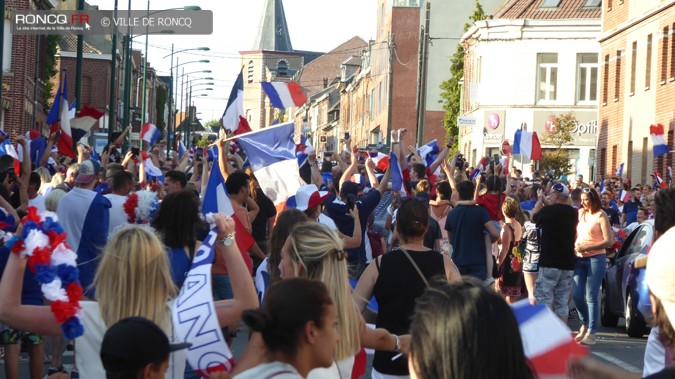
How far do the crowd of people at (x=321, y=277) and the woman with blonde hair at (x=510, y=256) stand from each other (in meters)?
0.02

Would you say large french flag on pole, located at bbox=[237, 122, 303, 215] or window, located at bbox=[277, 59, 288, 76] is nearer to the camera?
large french flag on pole, located at bbox=[237, 122, 303, 215]

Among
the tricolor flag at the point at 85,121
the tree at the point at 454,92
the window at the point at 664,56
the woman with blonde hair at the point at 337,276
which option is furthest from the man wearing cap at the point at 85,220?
the tree at the point at 454,92

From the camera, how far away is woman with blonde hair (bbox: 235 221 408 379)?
5250 millimetres

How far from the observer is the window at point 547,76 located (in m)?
53.0

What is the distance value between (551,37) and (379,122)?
109 feet

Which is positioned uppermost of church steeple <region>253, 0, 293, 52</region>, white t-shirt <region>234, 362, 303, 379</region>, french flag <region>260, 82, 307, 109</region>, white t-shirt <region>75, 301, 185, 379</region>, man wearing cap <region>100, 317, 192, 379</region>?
church steeple <region>253, 0, 293, 52</region>

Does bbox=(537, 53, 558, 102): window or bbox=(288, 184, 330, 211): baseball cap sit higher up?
bbox=(537, 53, 558, 102): window

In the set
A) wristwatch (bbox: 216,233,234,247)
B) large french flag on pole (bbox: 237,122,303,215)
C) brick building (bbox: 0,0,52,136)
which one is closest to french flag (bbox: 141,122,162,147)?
large french flag on pole (bbox: 237,122,303,215)

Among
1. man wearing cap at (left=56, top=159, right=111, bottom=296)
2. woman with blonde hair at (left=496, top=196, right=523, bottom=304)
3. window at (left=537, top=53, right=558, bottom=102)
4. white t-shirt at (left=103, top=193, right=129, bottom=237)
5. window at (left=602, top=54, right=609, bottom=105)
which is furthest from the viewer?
window at (left=537, top=53, right=558, bottom=102)

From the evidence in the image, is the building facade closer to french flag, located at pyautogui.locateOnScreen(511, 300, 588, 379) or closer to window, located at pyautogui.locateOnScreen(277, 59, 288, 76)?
french flag, located at pyautogui.locateOnScreen(511, 300, 588, 379)

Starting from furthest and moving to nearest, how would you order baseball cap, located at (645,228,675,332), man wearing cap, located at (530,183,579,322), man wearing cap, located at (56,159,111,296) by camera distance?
man wearing cap, located at (530,183,579,322) < man wearing cap, located at (56,159,111,296) < baseball cap, located at (645,228,675,332)

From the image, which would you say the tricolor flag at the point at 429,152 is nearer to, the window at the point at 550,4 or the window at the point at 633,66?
the window at the point at 633,66

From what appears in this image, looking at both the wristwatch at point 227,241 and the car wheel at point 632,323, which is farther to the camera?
the car wheel at point 632,323

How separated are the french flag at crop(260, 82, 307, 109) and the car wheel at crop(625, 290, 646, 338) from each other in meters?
8.16
